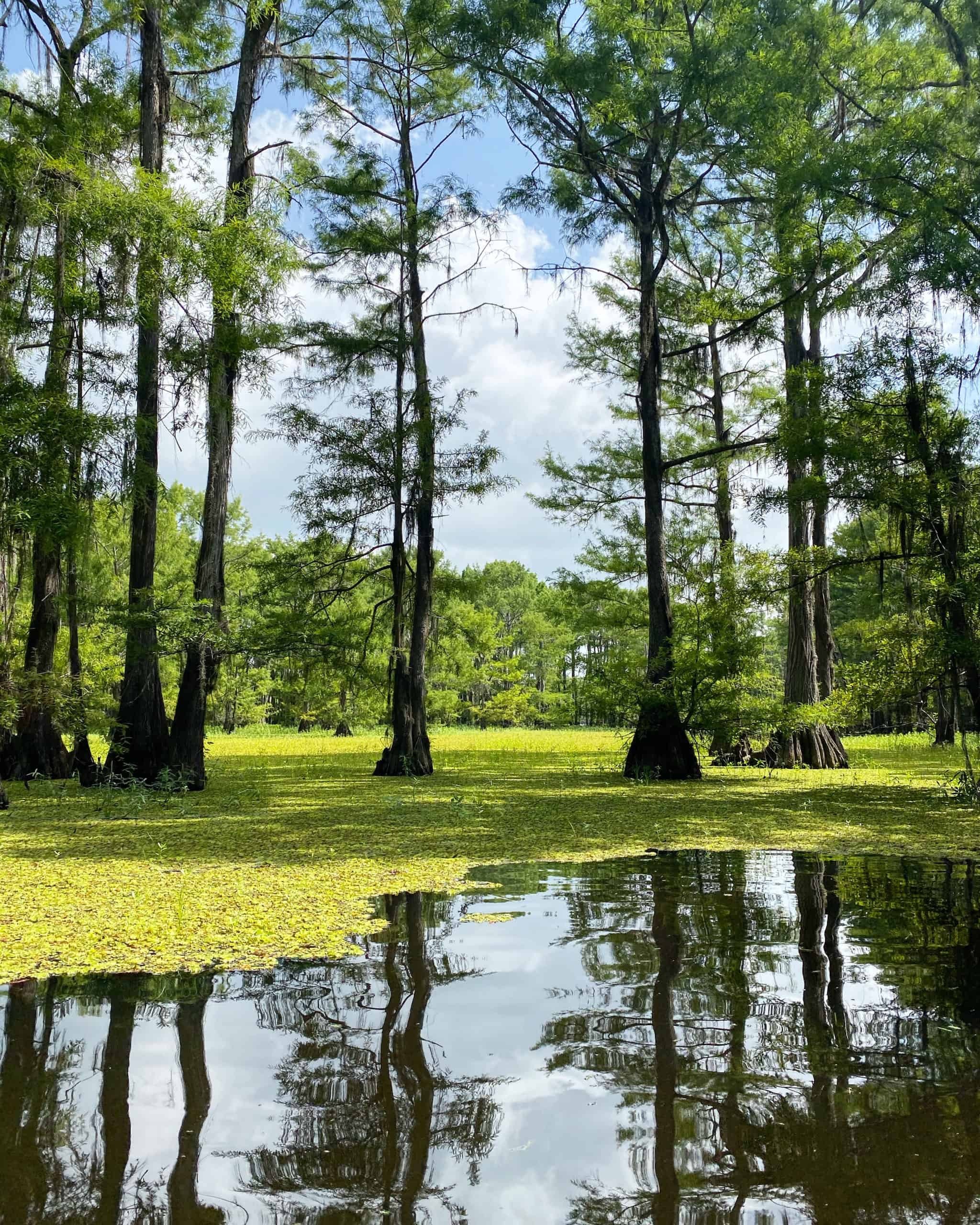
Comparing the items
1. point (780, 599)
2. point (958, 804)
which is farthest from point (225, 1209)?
point (780, 599)

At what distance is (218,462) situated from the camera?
10555 millimetres

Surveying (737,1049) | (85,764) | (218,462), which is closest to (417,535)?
(218,462)

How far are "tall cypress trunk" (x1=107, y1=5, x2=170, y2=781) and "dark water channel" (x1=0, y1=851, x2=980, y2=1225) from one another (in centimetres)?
682

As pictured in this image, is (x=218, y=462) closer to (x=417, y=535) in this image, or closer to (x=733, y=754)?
(x=417, y=535)

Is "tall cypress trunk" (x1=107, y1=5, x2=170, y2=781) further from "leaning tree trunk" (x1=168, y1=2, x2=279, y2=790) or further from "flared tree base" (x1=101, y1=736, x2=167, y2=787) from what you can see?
"leaning tree trunk" (x1=168, y1=2, x2=279, y2=790)

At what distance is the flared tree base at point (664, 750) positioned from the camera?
1080 cm

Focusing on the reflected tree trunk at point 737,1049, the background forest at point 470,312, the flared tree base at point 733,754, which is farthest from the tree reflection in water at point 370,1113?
the flared tree base at point 733,754

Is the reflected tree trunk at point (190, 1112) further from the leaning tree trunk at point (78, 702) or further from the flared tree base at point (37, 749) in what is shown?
the flared tree base at point (37, 749)

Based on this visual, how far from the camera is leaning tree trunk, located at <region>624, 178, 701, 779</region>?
35.5 ft

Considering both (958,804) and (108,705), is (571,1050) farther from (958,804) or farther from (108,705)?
(108,705)

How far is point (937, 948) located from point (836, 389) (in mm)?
6782

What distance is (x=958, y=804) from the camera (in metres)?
7.82

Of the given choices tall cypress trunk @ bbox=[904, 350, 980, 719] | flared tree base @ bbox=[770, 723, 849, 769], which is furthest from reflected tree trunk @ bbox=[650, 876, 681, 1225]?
flared tree base @ bbox=[770, 723, 849, 769]

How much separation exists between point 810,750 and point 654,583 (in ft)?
11.3
